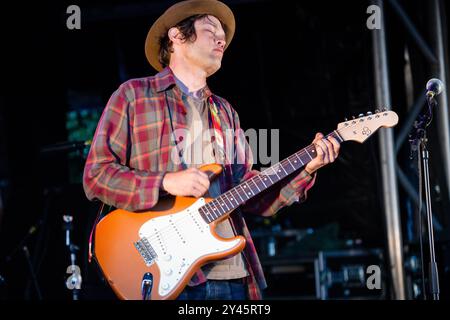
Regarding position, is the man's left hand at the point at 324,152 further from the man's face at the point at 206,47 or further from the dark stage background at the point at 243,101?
the dark stage background at the point at 243,101

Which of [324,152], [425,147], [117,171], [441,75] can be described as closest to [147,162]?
[117,171]

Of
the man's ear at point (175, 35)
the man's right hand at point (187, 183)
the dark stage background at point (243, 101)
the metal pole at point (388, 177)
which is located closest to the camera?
the man's right hand at point (187, 183)

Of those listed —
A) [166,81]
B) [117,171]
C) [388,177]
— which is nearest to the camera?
[117,171]

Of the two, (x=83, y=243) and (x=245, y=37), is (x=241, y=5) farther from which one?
(x=83, y=243)

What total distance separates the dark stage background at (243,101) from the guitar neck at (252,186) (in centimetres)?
140

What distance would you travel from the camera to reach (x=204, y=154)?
3340mm

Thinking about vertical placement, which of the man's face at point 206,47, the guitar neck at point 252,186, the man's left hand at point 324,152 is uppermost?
A: the man's face at point 206,47

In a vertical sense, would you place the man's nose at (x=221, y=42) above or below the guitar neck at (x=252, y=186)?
above

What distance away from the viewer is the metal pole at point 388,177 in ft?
15.5

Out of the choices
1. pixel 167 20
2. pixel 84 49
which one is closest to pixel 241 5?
pixel 84 49

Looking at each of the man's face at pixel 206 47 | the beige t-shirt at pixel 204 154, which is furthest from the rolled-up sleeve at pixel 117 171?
the man's face at pixel 206 47

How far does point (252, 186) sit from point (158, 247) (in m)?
0.56

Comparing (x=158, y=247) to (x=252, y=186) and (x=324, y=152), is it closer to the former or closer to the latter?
(x=252, y=186)

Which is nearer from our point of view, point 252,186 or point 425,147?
point 252,186
